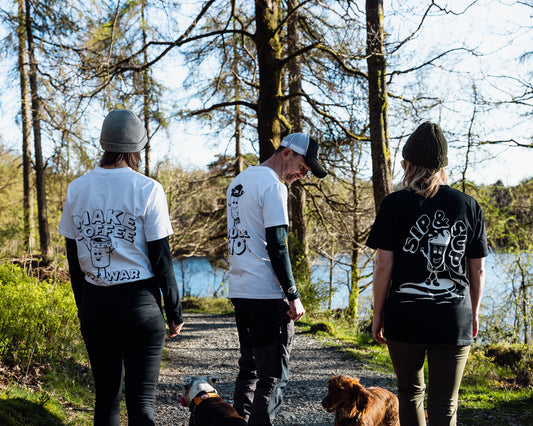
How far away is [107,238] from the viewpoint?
224 cm

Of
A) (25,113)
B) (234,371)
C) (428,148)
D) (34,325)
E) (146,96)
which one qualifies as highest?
(146,96)

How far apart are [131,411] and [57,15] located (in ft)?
40.8

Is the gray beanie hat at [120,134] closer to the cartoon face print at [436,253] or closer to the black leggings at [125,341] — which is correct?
the black leggings at [125,341]

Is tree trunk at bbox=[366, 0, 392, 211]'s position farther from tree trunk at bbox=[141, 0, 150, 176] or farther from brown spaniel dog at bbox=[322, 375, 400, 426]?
brown spaniel dog at bbox=[322, 375, 400, 426]

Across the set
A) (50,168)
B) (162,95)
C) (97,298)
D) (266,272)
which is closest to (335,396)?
(266,272)

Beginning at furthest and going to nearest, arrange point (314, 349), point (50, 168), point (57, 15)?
point (50, 168) → point (57, 15) → point (314, 349)

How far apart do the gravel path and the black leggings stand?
6.15 ft

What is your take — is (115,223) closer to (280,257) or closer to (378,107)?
(280,257)

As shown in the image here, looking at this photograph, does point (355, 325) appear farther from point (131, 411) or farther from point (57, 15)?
point (57, 15)

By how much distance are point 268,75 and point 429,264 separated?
7212 mm

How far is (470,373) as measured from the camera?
619 cm

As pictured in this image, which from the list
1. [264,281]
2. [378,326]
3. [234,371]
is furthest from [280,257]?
[234,371]

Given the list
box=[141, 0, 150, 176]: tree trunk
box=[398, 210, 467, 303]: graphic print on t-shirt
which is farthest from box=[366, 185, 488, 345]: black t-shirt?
box=[141, 0, 150, 176]: tree trunk

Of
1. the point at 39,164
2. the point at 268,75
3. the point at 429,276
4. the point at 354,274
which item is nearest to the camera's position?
the point at 429,276
